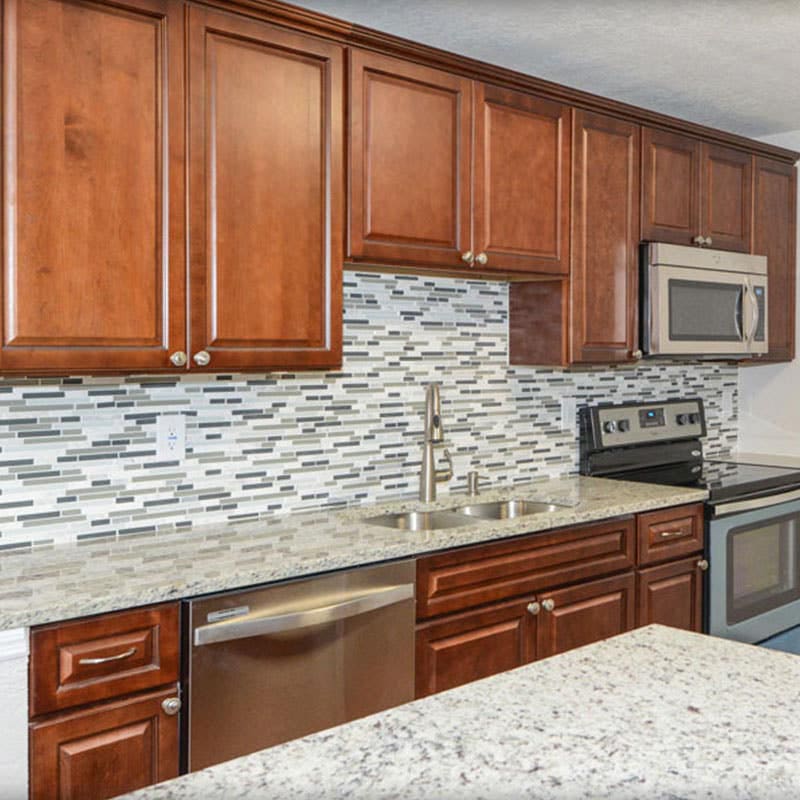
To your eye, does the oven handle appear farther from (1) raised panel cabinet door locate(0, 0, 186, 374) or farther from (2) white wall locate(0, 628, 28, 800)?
(2) white wall locate(0, 628, 28, 800)

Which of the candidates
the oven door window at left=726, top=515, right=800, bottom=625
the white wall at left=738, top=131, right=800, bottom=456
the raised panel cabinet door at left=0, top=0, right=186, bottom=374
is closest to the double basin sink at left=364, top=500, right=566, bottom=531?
the oven door window at left=726, top=515, right=800, bottom=625

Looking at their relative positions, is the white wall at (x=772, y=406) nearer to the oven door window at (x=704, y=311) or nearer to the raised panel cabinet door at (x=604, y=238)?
the oven door window at (x=704, y=311)

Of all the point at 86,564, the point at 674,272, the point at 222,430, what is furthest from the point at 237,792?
the point at 674,272

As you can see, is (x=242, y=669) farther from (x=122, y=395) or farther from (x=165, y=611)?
(x=122, y=395)

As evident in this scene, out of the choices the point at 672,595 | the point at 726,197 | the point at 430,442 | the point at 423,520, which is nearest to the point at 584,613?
the point at 672,595

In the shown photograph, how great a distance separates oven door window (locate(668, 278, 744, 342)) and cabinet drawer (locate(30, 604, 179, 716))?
2.31 m

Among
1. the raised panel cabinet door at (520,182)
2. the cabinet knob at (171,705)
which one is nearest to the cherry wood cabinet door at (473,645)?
the cabinet knob at (171,705)

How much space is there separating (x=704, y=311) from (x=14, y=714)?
288 cm

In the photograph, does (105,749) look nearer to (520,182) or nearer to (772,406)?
(520,182)

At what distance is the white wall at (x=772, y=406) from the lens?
4250mm

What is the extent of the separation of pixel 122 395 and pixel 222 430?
0.33 meters

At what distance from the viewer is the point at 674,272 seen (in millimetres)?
3438

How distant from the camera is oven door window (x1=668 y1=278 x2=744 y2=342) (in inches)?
136

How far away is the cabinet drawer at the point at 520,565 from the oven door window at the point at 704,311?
2.99ft
